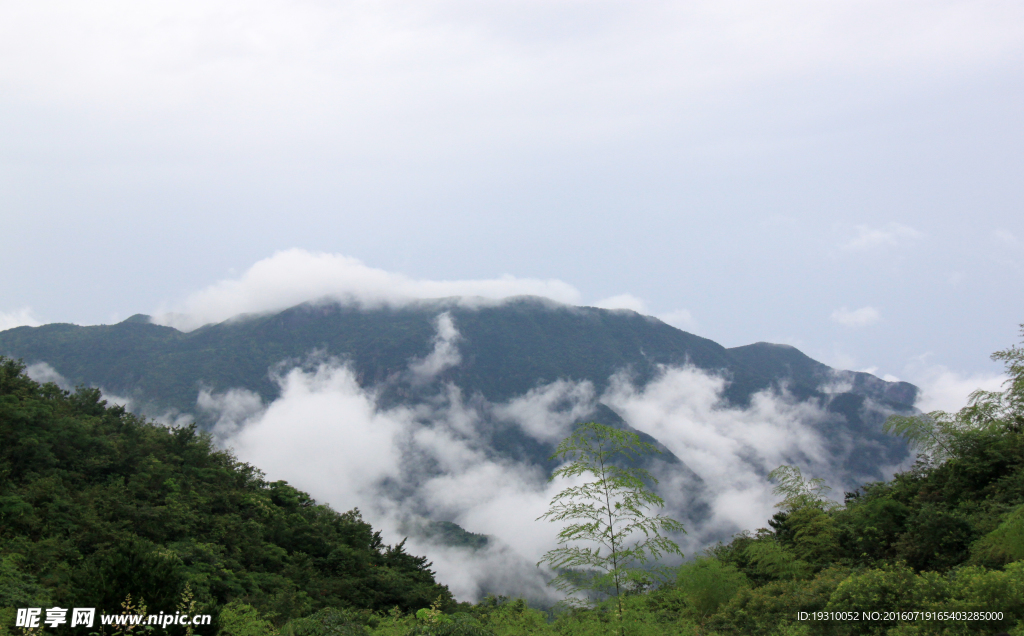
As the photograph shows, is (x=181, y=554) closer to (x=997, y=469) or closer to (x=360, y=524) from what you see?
(x=360, y=524)

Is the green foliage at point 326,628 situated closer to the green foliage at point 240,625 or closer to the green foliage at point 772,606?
the green foliage at point 240,625

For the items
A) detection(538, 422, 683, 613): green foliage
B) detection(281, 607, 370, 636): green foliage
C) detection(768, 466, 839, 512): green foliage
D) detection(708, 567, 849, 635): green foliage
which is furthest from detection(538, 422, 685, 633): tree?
detection(768, 466, 839, 512): green foliage

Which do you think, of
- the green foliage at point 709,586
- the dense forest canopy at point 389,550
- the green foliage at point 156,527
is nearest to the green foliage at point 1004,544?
the dense forest canopy at point 389,550

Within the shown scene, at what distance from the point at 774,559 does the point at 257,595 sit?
66.1ft

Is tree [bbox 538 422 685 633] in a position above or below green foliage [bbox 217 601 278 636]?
above

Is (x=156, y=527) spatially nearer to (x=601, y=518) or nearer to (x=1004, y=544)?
(x=601, y=518)

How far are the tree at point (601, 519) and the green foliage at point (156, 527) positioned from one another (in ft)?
26.9

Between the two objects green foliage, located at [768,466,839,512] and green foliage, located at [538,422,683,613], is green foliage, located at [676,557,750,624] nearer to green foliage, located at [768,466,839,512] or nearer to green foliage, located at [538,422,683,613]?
green foliage, located at [768,466,839,512]

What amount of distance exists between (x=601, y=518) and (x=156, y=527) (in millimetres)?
23997

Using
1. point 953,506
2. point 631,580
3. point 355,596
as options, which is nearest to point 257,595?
point 355,596

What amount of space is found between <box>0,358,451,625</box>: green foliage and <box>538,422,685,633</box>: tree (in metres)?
8.19

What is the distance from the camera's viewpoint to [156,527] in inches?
1019

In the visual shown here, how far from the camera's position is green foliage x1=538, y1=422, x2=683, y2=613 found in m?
9.34

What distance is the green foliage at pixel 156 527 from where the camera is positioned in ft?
50.5
